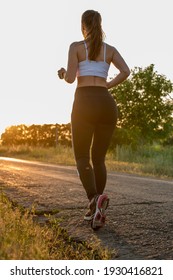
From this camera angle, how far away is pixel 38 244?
343 cm

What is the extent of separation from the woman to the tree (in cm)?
2278

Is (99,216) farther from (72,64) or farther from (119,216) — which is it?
(72,64)

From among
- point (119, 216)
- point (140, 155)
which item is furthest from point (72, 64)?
point (140, 155)

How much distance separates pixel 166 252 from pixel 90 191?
1124 millimetres

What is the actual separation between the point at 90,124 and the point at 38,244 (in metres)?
1.46

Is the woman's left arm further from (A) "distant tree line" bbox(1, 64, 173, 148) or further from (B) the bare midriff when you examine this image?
(A) "distant tree line" bbox(1, 64, 173, 148)

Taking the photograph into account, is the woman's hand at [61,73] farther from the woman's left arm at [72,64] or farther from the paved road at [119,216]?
the paved road at [119,216]

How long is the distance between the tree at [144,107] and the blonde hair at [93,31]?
22.9 m

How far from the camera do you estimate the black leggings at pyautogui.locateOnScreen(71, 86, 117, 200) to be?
4.48 metres

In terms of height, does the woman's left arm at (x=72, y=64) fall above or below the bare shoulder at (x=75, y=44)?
below

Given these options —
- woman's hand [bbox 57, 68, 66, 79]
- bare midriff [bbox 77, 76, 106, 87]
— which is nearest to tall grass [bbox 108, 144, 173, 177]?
woman's hand [bbox 57, 68, 66, 79]

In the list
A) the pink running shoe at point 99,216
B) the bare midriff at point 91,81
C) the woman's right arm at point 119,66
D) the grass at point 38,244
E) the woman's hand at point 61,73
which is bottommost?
the grass at point 38,244

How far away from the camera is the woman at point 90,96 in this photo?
14.7 ft

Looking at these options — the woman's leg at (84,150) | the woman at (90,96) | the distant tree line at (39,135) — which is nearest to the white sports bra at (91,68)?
the woman at (90,96)
